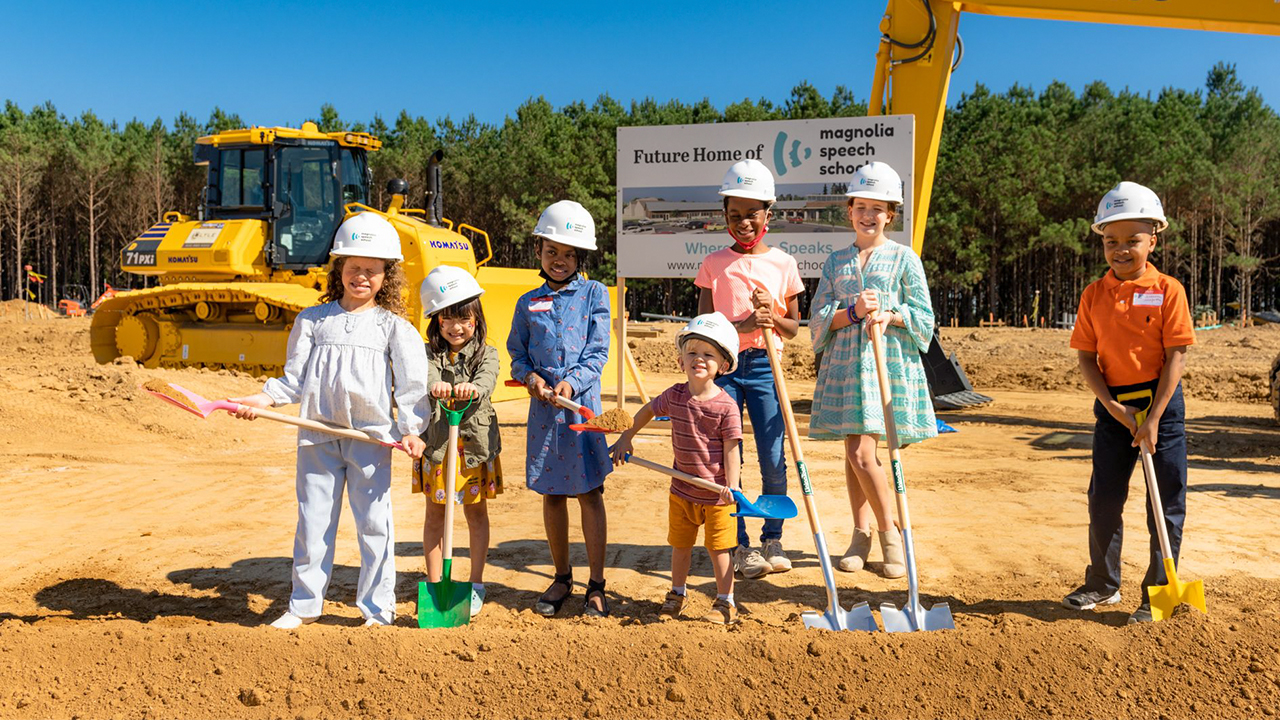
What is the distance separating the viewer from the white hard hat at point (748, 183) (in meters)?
4.52

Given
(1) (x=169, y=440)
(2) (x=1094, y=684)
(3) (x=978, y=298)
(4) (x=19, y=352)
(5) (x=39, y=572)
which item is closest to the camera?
(2) (x=1094, y=684)

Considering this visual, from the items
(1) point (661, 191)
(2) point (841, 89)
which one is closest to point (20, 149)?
(2) point (841, 89)

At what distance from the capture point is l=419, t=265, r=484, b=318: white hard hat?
4.12 meters

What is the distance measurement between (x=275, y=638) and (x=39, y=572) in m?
2.27

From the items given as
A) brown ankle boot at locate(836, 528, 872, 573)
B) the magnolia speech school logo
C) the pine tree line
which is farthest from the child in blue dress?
the pine tree line

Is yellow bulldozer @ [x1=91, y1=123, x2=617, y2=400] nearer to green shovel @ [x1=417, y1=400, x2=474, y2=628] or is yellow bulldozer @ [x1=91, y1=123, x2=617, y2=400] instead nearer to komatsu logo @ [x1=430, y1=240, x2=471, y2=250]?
komatsu logo @ [x1=430, y1=240, x2=471, y2=250]

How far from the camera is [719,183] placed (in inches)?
372

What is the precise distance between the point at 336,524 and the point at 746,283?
2096 mm

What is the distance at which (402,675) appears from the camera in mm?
3287

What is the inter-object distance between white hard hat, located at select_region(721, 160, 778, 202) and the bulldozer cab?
9606 millimetres

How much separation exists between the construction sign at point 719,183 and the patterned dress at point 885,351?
4650 mm

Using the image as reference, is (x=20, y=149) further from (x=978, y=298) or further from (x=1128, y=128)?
(x=1128, y=128)

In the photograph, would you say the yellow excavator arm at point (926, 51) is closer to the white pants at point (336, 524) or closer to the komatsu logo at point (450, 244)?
the komatsu logo at point (450, 244)

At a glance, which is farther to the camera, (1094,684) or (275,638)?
(275,638)
